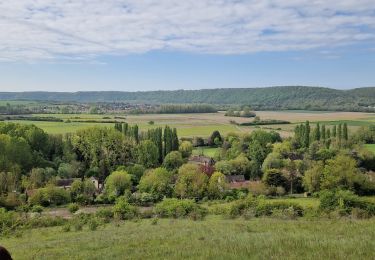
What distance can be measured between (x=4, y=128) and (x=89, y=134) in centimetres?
1297

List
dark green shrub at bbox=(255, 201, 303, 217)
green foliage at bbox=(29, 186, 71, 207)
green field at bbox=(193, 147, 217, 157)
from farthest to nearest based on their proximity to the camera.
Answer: green field at bbox=(193, 147, 217, 157), green foliage at bbox=(29, 186, 71, 207), dark green shrub at bbox=(255, 201, 303, 217)

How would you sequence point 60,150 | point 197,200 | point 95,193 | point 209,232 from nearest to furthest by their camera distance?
point 209,232, point 197,200, point 95,193, point 60,150

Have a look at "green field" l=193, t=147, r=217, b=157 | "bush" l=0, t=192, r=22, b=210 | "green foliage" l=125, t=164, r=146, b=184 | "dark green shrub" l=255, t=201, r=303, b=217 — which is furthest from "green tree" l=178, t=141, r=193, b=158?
"dark green shrub" l=255, t=201, r=303, b=217

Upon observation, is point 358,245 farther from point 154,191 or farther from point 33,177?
point 33,177

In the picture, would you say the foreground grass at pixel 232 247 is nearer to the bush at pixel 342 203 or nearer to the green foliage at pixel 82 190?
the bush at pixel 342 203

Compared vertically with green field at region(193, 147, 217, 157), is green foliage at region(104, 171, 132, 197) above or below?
above

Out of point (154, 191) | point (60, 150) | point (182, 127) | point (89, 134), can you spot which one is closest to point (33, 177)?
point (154, 191)


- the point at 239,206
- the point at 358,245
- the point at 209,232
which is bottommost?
the point at 239,206

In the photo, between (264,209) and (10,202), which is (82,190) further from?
(264,209)

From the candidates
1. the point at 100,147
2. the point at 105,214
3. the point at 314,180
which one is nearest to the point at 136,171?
the point at 100,147

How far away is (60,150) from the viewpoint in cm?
7312

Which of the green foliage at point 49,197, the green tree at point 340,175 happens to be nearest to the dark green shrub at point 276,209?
the green tree at point 340,175

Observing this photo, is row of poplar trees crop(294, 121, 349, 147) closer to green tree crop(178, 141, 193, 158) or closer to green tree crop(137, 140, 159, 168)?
green tree crop(178, 141, 193, 158)

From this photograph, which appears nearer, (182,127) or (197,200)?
(197,200)
